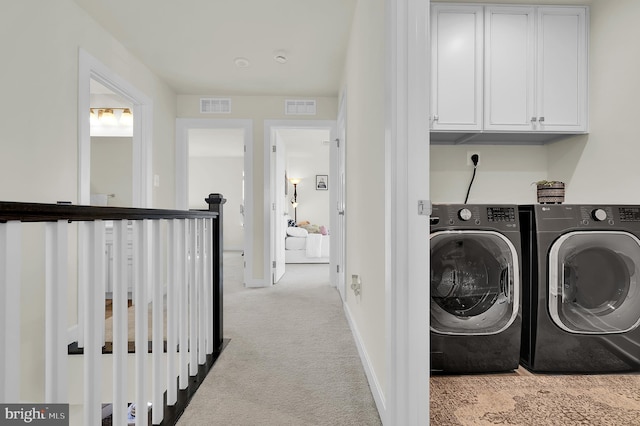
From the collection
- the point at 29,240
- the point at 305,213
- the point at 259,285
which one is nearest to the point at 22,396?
the point at 29,240

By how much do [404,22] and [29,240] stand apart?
239 centimetres

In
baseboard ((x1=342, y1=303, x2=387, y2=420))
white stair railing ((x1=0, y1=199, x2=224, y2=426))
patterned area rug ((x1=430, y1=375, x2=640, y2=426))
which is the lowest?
patterned area rug ((x1=430, y1=375, x2=640, y2=426))

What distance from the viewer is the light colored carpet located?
155 centimetres

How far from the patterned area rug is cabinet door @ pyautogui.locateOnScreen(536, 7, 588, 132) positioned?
62.3 inches

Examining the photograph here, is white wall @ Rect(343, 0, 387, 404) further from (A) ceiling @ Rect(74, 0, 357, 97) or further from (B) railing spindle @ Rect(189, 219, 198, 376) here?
(B) railing spindle @ Rect(189, 219, 198, 376)

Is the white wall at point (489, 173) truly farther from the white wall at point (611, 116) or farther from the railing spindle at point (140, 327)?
the railing spindle at point (140, 327)

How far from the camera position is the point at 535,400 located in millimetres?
1623

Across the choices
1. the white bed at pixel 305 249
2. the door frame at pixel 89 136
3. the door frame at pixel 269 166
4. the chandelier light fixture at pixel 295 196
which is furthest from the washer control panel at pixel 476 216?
the chandelier light fixture at pixel 295 196

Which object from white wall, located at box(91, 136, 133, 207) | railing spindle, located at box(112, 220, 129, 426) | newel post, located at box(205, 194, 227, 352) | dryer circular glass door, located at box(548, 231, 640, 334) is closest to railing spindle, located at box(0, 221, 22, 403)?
railing spindle, located at box(112, 220, 129, 426)

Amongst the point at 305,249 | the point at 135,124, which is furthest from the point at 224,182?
the point at 135,124

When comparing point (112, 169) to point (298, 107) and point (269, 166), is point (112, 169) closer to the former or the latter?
point (269, 166)

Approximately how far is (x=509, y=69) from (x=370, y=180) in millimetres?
1362

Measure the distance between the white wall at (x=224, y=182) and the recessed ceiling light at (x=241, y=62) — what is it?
516 cm

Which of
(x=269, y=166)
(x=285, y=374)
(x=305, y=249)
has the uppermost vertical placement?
(x=269, y=166)
